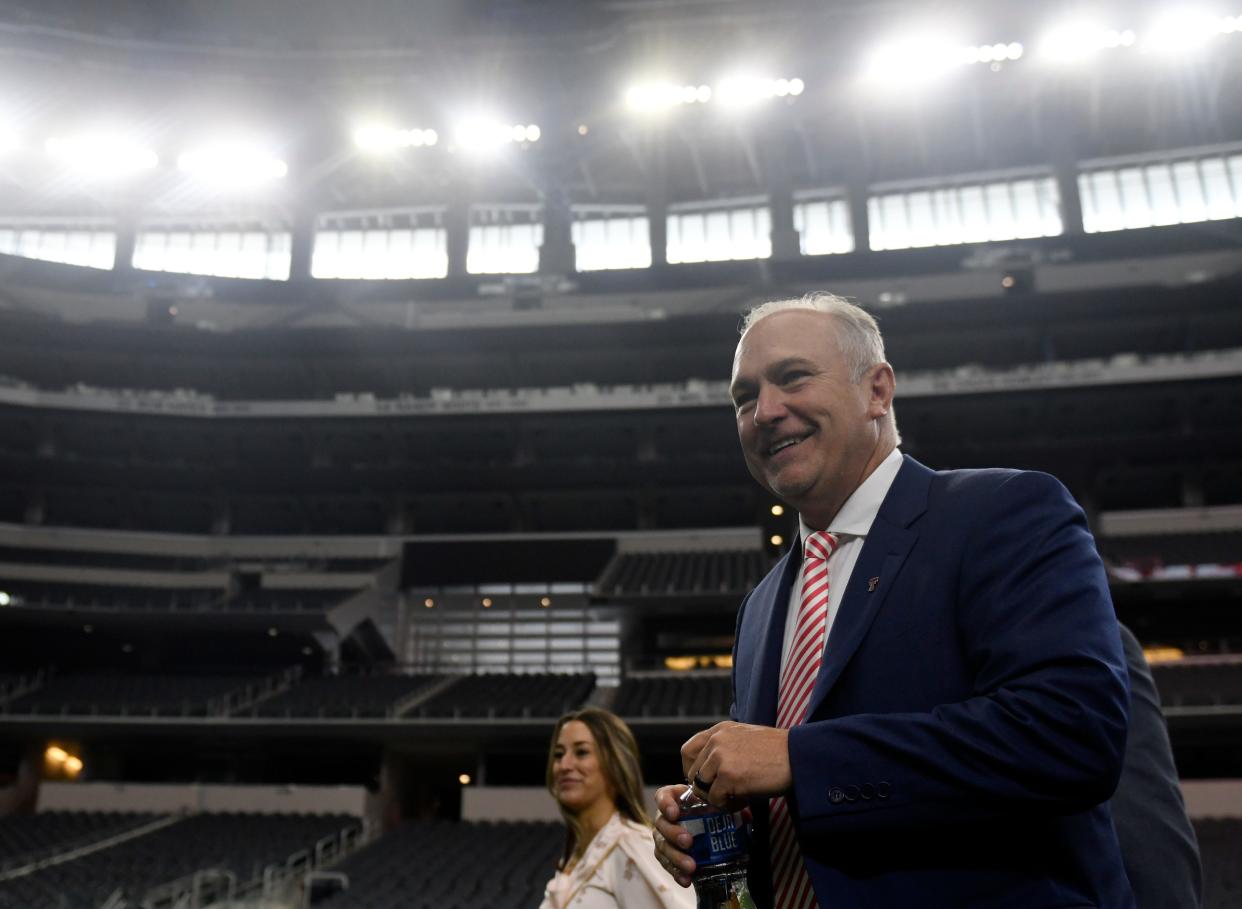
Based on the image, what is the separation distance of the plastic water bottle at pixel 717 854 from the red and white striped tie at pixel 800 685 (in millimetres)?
119

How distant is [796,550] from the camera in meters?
2.16

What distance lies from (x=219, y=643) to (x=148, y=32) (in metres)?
17.7

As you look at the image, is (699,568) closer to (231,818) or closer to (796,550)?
(231,818)

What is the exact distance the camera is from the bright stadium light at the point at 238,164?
104ft

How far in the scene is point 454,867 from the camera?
1664 centimetres

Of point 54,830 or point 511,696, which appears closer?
point 54,830

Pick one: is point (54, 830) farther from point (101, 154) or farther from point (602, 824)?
point (101, 154)

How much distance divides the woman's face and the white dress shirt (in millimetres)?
1991

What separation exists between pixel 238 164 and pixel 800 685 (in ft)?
112

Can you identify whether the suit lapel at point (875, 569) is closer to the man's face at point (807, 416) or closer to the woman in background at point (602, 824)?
the man's face at point (807, 416)

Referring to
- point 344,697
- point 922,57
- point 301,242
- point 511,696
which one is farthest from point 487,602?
point 922,57

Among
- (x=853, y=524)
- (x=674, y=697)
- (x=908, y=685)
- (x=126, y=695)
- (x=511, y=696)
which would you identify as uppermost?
(x=126, y=695)

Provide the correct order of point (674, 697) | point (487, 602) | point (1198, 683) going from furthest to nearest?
point (487, 602)
point (674, 697)
point (1198, 683)

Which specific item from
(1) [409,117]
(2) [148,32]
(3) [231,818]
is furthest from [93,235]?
(3) [231,818]
